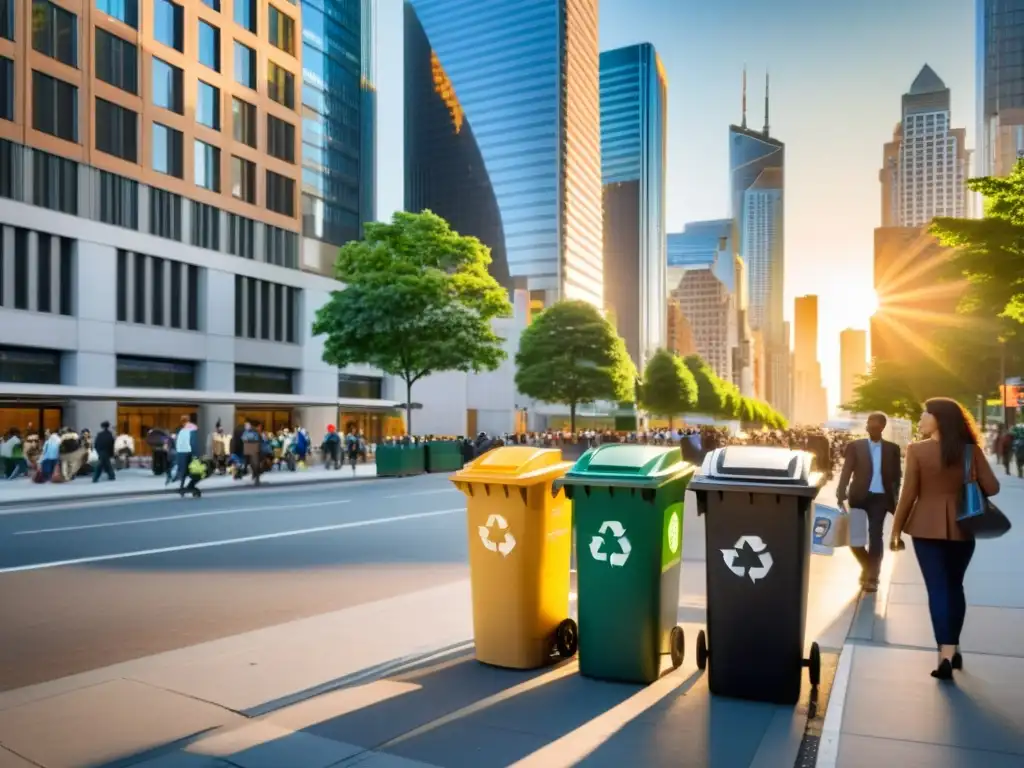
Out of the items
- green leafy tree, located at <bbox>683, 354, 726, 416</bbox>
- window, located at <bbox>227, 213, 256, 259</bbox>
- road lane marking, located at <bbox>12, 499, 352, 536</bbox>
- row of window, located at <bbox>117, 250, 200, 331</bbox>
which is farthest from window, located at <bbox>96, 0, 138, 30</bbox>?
green leafy tree, located at <bbox>683, 354, 726, 416</bbox>

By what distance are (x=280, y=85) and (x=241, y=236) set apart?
958 centimetres

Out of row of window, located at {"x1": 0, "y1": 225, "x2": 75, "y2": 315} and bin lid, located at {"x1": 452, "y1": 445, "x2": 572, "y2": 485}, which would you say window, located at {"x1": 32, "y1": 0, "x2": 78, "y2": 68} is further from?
bin lid, located at {"x1": 452, "y1": 445, "x2": 572, "y2": 485}

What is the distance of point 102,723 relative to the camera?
15.7ft

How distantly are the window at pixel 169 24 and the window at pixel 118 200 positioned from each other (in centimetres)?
741

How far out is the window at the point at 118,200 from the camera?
3872 cm

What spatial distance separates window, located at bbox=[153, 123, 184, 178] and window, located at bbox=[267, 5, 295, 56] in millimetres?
10270

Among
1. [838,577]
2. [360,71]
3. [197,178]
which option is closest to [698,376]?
[360,71]

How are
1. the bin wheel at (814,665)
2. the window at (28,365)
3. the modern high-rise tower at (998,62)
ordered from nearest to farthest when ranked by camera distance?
the bin wheel at (814,665), the window at (28,365), the modern high-rise tower at (998,62)

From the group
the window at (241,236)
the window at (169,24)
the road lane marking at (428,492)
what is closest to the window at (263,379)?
the window at (241,236)

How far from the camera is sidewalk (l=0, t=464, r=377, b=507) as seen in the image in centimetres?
2036

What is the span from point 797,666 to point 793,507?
0.89 m

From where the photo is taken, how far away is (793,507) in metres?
5.01

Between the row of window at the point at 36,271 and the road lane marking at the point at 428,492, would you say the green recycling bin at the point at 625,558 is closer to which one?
the road lane marking at the point at 428,492

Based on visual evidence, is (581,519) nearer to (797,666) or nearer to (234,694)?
(797,666)
